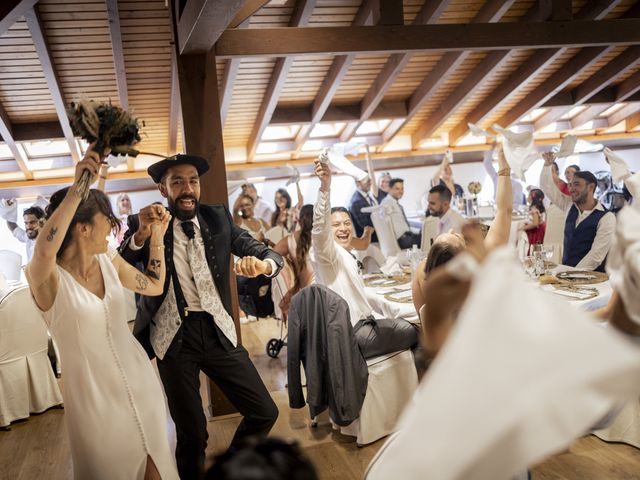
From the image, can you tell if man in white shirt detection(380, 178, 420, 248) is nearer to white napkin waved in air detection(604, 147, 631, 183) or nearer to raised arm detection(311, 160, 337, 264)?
white napkin waved in air detection(604, 147, 631, 183)

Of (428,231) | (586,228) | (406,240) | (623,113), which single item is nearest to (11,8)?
(428,231)

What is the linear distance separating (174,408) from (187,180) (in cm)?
109

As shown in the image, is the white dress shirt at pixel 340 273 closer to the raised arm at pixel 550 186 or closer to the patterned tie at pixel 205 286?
the patterned tie at pixel 205 286

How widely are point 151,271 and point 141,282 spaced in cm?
6

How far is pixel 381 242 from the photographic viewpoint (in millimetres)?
7191

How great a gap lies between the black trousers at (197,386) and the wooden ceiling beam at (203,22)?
1524 millimetres

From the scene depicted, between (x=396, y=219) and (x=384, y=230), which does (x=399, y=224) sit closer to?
(x=396, y=219)

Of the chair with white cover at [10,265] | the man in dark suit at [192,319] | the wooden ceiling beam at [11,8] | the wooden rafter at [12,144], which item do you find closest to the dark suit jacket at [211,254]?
the man in dark suit at [192,319]

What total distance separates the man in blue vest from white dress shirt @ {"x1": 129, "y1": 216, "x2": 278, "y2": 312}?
3092 mm

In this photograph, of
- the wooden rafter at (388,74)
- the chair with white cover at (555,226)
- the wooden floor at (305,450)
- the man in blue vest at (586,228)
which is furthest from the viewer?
the wooden rafter at (388,74)

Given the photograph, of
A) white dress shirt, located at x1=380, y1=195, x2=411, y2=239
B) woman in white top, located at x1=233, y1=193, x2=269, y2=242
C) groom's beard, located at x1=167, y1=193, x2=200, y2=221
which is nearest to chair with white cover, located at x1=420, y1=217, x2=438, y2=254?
white dress shirt, located at x1=380, y1=195, x2=411, y2=239

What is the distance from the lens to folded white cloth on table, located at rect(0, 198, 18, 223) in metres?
7.95

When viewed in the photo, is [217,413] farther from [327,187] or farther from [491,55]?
[491,55]

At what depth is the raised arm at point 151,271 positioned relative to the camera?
98.4 inches
